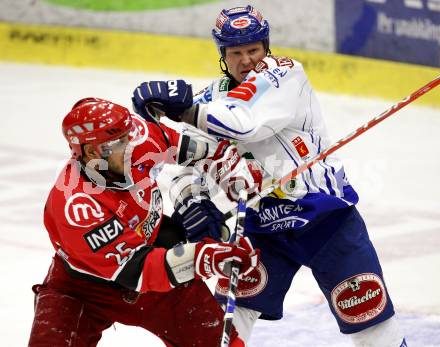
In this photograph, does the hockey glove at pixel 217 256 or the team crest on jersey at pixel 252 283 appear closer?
the hockey glove at pixel 217 256

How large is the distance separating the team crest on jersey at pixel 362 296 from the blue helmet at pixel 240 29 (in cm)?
82

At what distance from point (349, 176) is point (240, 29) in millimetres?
3115

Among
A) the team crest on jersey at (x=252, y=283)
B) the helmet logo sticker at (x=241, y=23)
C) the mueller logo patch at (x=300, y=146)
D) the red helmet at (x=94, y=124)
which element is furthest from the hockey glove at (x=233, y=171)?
the red helmet at (x=94, y=124)

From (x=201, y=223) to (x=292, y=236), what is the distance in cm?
32

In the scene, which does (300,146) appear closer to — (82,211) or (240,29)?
(240,29)

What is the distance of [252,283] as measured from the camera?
3.45 m

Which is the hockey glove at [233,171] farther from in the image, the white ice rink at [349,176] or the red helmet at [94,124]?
the white ice rink at [349,176]

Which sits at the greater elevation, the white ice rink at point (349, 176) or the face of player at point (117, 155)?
the face of player at point (117, 155)

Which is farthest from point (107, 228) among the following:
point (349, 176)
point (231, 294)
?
point (349, 176)

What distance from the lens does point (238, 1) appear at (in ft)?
26.7

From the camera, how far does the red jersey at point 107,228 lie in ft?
9.56

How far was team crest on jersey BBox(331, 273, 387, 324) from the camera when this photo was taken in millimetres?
3312

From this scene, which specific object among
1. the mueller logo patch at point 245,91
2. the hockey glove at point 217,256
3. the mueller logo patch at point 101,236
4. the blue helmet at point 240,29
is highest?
the blue helmet at point 240,29

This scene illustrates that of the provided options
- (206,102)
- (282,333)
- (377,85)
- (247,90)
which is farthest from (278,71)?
(377,85)
